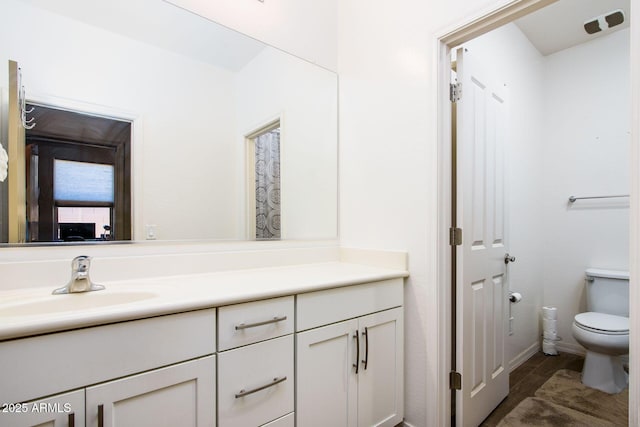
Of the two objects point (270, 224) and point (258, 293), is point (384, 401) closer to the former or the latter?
point (258, 293)

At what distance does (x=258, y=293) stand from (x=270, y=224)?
0.72m

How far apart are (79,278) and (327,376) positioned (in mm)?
982

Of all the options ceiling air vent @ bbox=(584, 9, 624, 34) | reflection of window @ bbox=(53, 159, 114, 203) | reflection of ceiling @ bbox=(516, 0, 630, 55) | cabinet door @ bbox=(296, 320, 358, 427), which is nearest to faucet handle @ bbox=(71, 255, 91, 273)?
reflection of window @ bbox=(53, 159, 114, 203)

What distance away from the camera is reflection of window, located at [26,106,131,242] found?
1146 mm

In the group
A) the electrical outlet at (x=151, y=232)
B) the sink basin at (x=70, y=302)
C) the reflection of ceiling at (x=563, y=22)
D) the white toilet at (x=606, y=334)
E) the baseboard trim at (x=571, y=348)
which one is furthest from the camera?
the baseboard trim at (x=571, y=348)

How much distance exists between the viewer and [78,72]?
1.21 metres

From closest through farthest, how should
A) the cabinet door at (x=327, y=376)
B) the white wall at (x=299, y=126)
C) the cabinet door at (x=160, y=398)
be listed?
1. the cabinet door at (x=160, y=398)
2. the cabinet door at (x=327, y=376)
3. the white wall at (x=299, y=126)

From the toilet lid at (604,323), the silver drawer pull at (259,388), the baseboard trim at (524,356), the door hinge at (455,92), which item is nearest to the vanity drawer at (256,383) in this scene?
the silver drawer pull at (259,388)

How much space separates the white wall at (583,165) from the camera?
2438 mm

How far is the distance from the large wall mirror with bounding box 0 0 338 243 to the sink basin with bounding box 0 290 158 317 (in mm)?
276

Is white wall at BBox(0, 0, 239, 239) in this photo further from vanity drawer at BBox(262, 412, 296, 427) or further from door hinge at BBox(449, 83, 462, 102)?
door hinge at BBox(449, 83, 462, 102)

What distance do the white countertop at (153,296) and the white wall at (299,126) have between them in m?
0.42

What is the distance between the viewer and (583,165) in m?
2.60

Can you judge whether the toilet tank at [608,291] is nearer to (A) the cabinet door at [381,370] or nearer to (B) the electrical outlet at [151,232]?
(A) the cabinet door at [381,370]
